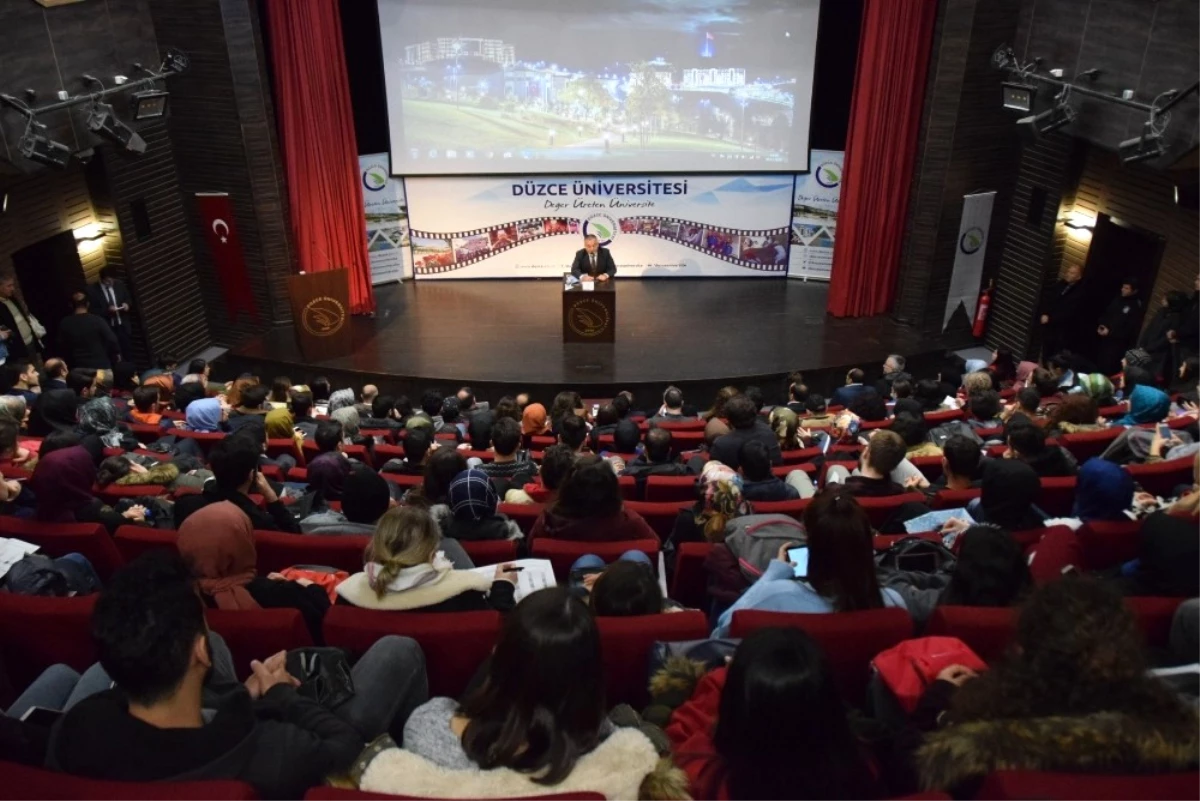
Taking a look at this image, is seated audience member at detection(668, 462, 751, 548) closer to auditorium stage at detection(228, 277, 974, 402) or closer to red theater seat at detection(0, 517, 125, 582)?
red theater seat at detection(0, 517, 125, 582)

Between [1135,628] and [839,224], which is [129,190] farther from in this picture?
[1135,628]

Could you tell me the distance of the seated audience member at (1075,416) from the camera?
5.23 meters

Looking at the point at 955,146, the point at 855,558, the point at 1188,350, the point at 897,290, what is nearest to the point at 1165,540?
the point at 855,558

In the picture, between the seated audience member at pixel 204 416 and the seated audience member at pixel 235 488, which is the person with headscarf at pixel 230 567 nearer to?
the seated audience member at pixel 235 488

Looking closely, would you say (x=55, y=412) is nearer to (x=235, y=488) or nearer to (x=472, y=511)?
(x=235, y=488)

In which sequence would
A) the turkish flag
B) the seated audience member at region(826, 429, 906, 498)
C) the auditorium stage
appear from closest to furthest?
the seated audience member at region(826, 429, 906, 498) < the auditorium stage < the turkish flag

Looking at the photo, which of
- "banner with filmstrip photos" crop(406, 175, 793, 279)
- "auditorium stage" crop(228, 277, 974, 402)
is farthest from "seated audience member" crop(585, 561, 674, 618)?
"banner with filmstrip photos" crop(406, 175, 793, 279)

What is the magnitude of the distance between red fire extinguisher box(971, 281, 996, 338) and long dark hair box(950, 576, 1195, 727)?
795 cm

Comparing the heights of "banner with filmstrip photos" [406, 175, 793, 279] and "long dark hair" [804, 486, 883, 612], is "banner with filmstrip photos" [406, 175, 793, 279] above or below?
below

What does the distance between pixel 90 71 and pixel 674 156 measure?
18.5 ft

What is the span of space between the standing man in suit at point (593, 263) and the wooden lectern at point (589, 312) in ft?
0.76

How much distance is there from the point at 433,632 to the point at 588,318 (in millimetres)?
6345

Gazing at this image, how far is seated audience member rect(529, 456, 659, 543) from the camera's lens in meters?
3.59

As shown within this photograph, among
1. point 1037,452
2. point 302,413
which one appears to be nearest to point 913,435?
point 1037,452
